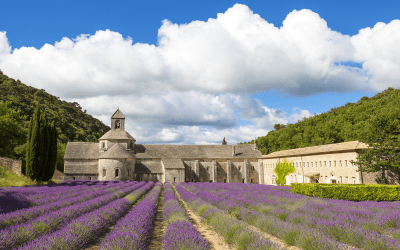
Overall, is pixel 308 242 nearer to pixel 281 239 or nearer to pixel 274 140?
pixel 281 239

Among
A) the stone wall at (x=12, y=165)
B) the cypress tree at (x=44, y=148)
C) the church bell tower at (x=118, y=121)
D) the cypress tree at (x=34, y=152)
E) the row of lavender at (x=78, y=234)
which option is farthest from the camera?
the church bell tower at (x=118, y=121)

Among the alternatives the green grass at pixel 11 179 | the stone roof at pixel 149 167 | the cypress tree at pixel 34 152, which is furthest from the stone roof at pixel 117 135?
the green grass at pixel 11 179

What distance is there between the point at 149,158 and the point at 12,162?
21366mm

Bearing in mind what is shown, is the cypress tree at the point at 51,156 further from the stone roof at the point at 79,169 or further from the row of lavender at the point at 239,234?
the row of lavender at the point at 239,234

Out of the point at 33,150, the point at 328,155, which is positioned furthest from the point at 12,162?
the point at 328,155

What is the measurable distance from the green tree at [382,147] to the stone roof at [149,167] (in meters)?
29.2

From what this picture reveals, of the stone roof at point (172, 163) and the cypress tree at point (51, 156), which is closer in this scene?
the cypress tree at point (51, 156)

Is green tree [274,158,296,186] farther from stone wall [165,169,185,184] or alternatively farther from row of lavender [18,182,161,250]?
row of lavender [18,182,161,250]

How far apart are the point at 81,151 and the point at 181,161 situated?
16.6m

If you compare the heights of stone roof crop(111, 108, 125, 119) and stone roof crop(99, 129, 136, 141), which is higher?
stone roof crop(111, 108, 125, 119)

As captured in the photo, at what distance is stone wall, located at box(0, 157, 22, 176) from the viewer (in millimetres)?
26391

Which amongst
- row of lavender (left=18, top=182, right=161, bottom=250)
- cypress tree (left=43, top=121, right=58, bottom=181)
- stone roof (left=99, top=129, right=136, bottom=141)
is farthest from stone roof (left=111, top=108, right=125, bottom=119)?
row of lavender (left=18, top=182, right=161, bottom=250)

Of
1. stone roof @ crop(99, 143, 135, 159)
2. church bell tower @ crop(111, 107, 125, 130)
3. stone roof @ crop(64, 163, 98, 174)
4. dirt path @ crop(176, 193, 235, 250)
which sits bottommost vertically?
dirt path @ crop(176, 193, 235, 250)

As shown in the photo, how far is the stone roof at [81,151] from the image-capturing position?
43303 mm
